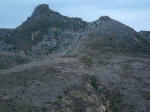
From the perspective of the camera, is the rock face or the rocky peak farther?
the rocky peak

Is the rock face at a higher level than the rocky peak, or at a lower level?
lower

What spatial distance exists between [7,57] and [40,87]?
130ft

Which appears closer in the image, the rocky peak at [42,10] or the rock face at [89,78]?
the rock face at [89,78]

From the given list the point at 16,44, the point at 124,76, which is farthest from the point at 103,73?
the point at 16,44

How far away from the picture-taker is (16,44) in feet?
368

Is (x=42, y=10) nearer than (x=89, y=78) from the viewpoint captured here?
No

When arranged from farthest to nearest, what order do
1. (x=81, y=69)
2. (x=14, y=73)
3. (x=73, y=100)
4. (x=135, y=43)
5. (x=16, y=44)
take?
(x=16, y=44), (x=135, y=43), (x=81, y=69), (x=14, y=73), (x=73, y=100)

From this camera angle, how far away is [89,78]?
174 feet

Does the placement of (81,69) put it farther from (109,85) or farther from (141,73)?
(141,73)

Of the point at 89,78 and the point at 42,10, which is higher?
the point at 42,10

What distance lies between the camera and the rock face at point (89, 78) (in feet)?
146

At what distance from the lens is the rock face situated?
44500 millimetres

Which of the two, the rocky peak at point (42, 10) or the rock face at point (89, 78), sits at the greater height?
the rocky peak at point (42, 10)

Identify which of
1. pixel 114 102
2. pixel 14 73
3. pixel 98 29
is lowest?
pixel 114 102
